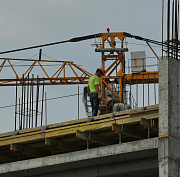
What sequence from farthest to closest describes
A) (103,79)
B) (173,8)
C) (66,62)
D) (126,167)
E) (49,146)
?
1. (66,62)
2. (103,79)
3. (49,146)
4. (173,8)
5. (126,167)

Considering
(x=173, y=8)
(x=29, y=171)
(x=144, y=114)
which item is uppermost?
(x=173, y=8)

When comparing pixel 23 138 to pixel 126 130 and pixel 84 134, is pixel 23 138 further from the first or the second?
pixel 126 130

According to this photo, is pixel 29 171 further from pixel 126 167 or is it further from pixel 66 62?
pixel 66 62

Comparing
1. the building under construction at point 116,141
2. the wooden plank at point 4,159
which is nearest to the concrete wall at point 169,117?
the building under construction at point 116,141

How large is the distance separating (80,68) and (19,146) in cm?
3315

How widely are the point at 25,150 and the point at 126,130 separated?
4.13 m

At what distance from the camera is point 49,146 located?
1952 centimetres

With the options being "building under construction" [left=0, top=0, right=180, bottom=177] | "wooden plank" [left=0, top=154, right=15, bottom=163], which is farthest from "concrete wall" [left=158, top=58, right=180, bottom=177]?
"wooden plank" [left=0, top=154, right=15, bottom=163]

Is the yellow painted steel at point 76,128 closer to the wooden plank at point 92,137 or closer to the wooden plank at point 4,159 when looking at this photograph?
the wooden plank at point 92,137

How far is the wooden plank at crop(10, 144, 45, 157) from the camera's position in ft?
62.8

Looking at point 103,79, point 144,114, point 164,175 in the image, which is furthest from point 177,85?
point 103,79

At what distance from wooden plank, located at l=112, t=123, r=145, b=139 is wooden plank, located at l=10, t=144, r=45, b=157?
405cm

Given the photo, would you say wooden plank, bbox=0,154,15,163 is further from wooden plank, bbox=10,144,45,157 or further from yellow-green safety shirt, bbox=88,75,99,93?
yellow-green safety shirt, bbox=88,75,99,93

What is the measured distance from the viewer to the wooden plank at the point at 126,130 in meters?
16.8
